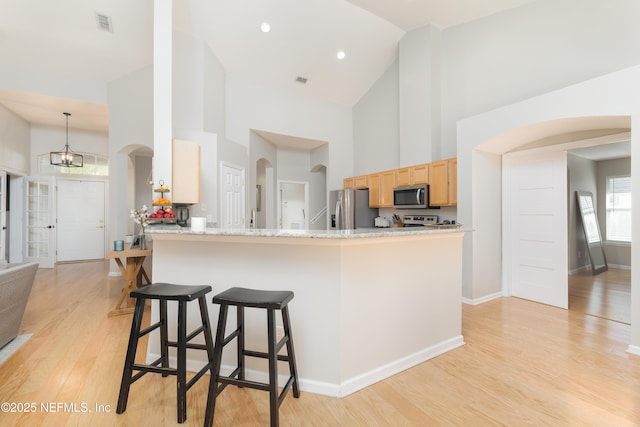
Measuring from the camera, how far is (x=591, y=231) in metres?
5.68

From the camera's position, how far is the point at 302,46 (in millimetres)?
5129

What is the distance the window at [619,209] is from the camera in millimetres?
5746

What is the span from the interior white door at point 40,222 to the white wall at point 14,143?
37 cm

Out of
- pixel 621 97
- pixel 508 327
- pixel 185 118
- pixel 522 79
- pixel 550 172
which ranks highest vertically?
pixel 522 79

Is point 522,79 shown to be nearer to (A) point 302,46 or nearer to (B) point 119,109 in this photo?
(A) point 302,46

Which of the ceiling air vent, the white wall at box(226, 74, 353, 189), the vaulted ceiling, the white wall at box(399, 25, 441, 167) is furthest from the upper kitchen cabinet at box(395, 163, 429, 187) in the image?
the ceiling air vent

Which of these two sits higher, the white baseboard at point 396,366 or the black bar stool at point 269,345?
the black bar stool at point 269,345

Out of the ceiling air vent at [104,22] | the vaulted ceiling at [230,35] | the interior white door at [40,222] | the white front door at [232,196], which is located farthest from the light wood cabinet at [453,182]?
the interior white door at [40,222]

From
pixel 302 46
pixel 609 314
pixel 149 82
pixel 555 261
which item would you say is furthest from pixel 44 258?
pixel 609 314

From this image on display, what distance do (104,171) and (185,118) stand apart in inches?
169

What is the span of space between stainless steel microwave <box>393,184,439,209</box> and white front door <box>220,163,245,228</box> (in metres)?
2.80

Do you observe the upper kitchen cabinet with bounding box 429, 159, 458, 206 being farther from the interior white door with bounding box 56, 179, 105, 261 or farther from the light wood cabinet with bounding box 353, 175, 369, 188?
the interior white door with bounding box 56, 179, 105, 261

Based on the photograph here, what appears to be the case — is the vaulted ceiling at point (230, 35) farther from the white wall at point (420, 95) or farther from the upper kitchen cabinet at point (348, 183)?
the upper kitchen cabinet at point (348, 183)

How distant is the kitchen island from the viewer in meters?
1.92
